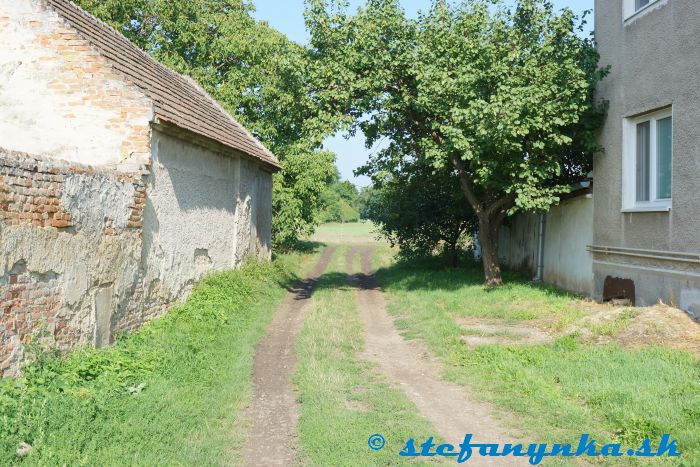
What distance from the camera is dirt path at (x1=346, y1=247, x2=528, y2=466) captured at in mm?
5629

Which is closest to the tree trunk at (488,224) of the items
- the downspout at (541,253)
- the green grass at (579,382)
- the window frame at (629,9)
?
the downspout at (541,253)

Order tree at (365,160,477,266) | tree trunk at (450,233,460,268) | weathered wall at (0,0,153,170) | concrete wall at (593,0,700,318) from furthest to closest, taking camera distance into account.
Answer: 1. tree trunk at (450,233,460,268)
2. tree at (365,160,477,266)
3. weathered wall at (0,0,153,170)
4. concrete wall at (593,0,700,318)

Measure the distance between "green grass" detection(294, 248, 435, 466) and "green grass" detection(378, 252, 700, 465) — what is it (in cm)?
106

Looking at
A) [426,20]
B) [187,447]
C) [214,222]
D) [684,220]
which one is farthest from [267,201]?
[187,447]

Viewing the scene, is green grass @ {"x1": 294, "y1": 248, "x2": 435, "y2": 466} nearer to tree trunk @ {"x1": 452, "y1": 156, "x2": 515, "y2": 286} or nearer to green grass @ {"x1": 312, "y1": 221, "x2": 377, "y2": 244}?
tree trunk @ {"x1": 452, "y1": 156, "x2": 515, "y2": 286}

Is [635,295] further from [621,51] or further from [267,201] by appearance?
[267,201]

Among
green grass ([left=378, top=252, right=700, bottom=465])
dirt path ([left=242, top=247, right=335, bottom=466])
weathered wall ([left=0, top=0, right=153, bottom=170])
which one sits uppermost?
weathered wall ([left=0, top=0, right=153, bottom=170])

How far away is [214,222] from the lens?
13.4m

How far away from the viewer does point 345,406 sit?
6508 millimetres

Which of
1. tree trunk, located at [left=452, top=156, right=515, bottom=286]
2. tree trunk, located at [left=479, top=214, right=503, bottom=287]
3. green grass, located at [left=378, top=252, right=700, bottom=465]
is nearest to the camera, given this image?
green grass, located at [left=378, top=252, right=700, bottom=465]

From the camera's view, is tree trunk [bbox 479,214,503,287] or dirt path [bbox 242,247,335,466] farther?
tree trunk [bbox 479,214,503,287]

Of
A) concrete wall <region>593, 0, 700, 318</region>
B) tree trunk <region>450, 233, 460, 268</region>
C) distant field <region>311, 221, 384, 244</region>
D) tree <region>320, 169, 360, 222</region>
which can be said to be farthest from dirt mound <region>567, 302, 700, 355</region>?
tree <region>320, 169, 360, 222</region>

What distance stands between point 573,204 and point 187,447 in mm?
10755

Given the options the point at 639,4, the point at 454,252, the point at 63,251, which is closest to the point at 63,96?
the point at 63,251
